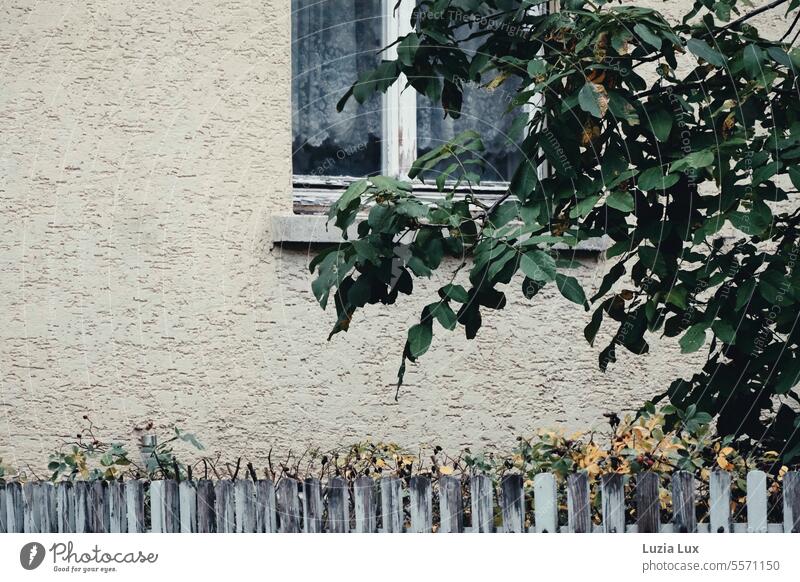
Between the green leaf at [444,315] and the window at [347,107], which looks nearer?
the green leaf at [444,315]

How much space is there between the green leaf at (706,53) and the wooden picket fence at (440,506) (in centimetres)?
132

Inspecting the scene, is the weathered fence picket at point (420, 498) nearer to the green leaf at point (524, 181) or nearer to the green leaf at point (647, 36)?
the green leaf at point (524, 181)

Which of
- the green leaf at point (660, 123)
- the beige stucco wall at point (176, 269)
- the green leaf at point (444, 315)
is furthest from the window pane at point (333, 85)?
the green leaf at point (444, 315)

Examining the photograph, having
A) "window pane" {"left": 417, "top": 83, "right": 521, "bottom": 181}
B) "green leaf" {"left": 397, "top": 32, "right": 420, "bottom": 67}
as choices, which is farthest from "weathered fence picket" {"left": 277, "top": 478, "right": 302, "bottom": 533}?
"window pane" {"left": 417, "top": 83, "right": 521, "bottom": 181}

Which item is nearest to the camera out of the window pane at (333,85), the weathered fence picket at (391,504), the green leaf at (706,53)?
the green leaf at (706,53)

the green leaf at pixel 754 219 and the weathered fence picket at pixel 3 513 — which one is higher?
the green leaf at pixel 754 219

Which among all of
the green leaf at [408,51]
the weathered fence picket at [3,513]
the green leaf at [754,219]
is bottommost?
the weathered fence picket at [3,513]

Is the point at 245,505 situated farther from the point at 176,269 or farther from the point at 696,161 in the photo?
the point at 176,269

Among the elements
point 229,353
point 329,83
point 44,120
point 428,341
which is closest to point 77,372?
point 229,353

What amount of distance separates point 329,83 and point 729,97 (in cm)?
255

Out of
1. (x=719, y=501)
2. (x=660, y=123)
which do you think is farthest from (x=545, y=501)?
(x=660, y=123)

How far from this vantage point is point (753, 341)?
373cm

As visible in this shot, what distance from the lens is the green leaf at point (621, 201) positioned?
334 centimetres

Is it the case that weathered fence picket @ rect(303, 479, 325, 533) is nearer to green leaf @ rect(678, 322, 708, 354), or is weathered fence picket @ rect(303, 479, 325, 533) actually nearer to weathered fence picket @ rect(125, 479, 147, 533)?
weathered fence picket @ rect(125, 479, 147, 533)
